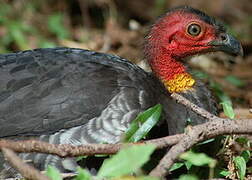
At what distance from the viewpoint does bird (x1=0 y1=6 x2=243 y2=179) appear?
3943 millimetres

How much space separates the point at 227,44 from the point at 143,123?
3.82ft

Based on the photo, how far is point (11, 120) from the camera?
3.97m

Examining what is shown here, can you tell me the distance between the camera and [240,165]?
3674 mm

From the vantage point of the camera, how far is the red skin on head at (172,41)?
14.8ft

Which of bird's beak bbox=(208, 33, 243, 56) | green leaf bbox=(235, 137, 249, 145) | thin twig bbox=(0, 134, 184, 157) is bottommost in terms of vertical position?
thin twig bbox=(0, 134, 184, 157)

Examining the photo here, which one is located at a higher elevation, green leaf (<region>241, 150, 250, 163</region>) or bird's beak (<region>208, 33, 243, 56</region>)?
bird's beak (<region>208, 33, 243, 56</region>)

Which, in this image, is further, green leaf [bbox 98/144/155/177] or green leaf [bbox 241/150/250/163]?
green leaf [bbox 241/150/250/163]

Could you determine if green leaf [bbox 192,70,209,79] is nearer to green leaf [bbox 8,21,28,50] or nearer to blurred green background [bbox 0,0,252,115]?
blurred green background [bbox 0,0,252,115]

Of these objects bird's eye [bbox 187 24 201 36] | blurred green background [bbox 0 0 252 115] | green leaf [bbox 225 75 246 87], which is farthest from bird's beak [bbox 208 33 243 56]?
green leaf [bbox 225 75 246 87]

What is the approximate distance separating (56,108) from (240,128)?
128 centimetres

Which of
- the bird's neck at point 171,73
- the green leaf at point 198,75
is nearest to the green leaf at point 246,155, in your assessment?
the bird's neck at point 171,73

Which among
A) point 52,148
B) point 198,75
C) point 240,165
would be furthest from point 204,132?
point 198,75

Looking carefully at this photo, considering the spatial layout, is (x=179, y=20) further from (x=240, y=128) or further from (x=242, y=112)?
(x=240, y=128)

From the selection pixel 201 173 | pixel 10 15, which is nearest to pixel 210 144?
pixel 201 173
